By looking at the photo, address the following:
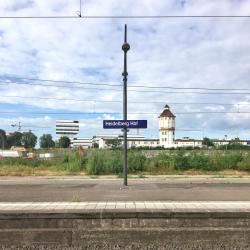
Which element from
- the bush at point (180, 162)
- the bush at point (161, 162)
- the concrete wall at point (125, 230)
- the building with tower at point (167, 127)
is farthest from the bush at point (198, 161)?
the building with tower at point (167, 127)

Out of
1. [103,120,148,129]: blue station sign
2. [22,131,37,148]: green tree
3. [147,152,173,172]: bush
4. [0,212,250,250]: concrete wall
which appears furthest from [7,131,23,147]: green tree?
[0,212,250,250]: concrete wall

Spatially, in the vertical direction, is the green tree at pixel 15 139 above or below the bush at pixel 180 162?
above

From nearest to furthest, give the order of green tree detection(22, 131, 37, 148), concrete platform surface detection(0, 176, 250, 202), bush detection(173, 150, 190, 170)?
concrete platform surface detection(0, 176, 250, 202), bush detection(173, 150, 190, 170), green tree detection(22, 131, 37, 148)

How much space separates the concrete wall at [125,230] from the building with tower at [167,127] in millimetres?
81650

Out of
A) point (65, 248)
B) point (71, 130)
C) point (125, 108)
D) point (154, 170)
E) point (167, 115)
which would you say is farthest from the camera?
point (167, 115)

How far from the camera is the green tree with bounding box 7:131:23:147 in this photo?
509 feet

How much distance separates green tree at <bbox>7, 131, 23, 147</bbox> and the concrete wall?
488ft

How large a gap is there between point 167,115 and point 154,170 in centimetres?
6848

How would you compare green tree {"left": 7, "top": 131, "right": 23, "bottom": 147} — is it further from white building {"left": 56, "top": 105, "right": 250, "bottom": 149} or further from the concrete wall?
the concrete wall

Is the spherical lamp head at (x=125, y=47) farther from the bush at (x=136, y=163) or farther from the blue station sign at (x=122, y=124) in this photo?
the bush at (x=136, y=163)

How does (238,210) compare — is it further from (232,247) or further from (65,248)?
(65,248)

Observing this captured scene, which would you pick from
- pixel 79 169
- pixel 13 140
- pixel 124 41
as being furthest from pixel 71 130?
pixel 13 140

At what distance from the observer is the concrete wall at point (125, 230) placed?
6.83 m

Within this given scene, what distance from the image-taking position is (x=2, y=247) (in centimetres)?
682
